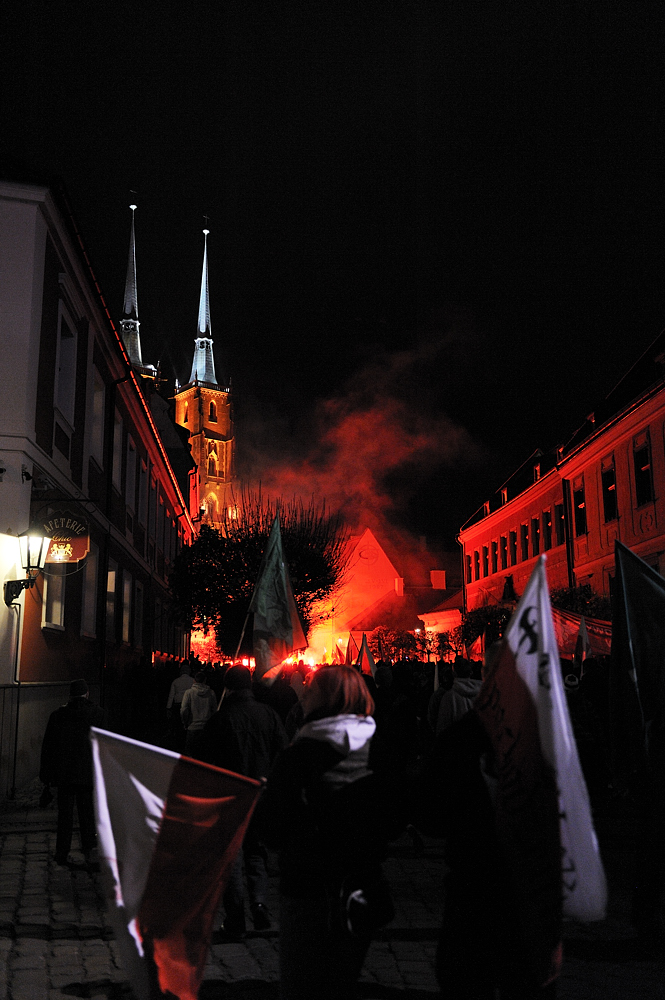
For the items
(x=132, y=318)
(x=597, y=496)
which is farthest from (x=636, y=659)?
(x=132, y=318)

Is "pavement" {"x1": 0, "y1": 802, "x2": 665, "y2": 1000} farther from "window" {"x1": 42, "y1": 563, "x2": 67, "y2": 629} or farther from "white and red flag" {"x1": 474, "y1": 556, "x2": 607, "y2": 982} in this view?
"window" {"x1": 42, "y1": 563, "x2": 67, "y2": 629}

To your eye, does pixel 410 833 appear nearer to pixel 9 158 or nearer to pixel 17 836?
pixel 17 836

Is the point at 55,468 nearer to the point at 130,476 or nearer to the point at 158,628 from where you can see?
the point at 130,476

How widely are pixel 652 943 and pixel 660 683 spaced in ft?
5.40

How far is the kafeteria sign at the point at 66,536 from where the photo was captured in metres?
13.0

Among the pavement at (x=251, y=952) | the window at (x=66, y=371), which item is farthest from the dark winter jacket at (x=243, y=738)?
the window at (x=66, y=371)

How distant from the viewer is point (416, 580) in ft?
243

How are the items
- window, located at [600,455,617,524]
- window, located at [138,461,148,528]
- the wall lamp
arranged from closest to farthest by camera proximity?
the wall lamp, window, located at [138,461,148,528], window, located at [600,455,617,524]

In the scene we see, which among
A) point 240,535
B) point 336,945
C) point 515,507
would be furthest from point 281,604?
point 515,507

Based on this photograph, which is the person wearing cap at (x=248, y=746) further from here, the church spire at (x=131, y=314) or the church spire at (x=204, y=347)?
the church spire at (x=204, y=347)

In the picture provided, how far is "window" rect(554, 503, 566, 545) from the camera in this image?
33.8 meters

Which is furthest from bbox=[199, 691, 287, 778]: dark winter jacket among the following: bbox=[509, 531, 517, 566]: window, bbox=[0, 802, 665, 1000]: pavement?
bbox=[509, 531, 517, 566]: window

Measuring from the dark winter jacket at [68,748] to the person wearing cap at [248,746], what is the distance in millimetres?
2522

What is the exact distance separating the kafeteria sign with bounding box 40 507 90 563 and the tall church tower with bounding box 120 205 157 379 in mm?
86465
